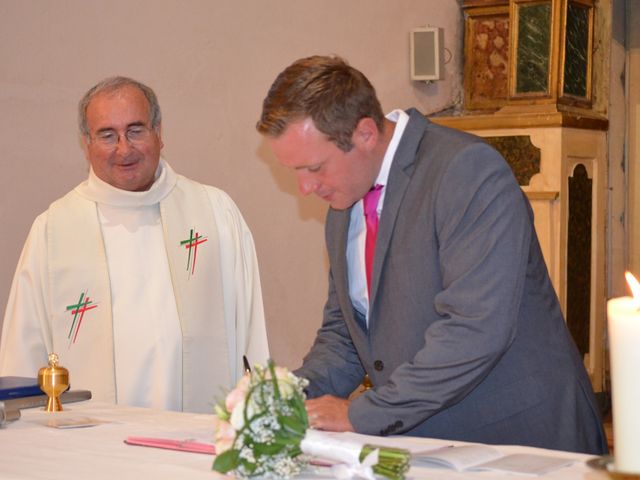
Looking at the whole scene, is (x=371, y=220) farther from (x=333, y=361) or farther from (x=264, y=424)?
(x=264, y=424)

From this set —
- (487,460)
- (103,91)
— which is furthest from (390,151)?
(103,91)

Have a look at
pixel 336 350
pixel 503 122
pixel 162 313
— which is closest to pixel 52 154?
pixel 162 313

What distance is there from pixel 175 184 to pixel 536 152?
3.02 m

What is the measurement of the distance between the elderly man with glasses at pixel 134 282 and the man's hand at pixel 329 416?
1676 mm

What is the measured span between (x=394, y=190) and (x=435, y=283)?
272 mm

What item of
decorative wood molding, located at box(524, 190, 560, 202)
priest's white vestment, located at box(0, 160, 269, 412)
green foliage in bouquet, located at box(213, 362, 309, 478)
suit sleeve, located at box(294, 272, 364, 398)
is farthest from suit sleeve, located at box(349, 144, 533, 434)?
decorative wood molding, located at box(524, 190, 560, 202)

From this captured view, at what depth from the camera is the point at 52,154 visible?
5.02m

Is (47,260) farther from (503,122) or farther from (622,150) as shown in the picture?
(622,150)

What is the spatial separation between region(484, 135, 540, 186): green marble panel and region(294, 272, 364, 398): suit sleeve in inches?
151

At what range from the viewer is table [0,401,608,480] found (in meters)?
2.15

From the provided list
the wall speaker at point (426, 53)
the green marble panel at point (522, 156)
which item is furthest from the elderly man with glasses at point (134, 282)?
the wall speaker at point (426, 53)

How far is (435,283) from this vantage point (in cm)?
269

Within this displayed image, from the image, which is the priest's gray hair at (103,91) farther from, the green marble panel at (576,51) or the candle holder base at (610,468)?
the green marble panel at (576,51)

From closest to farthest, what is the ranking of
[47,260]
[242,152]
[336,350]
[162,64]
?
[336,350] < [47,260] < [162,64] < [242,152]
